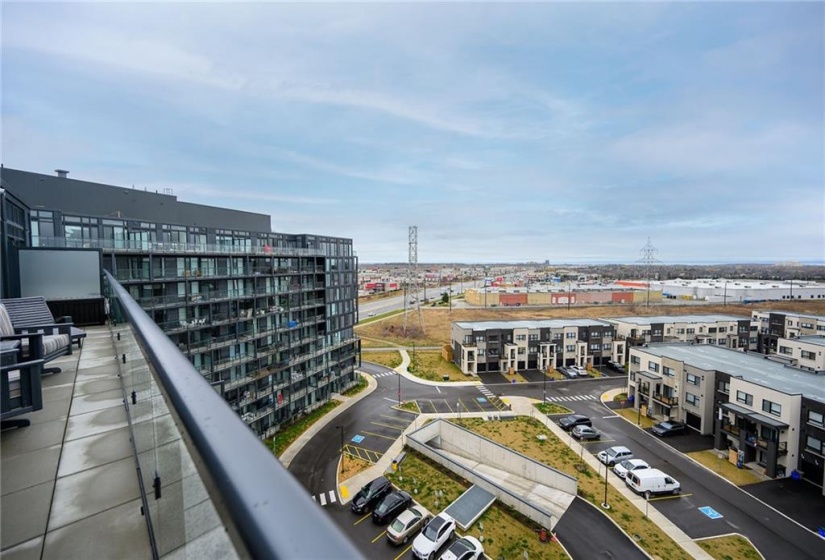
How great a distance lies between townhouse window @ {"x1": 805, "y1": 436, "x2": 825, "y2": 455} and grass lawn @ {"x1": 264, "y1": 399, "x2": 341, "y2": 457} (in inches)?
1389

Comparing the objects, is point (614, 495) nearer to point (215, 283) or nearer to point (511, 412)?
point (511, 412)

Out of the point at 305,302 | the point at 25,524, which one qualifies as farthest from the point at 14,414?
the point at 305,302

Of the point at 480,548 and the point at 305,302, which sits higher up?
the point at 305,302

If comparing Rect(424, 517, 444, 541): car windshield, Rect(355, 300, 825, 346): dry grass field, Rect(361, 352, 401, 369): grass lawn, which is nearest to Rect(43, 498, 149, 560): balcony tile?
Rect(424, 517, 444, 541): car windshield

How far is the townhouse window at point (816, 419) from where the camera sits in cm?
2438

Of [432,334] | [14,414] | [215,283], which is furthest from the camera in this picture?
[432,334]

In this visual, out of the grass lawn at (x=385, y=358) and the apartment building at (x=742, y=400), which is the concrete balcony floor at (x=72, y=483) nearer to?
the apartment building at (x=742, y=400)

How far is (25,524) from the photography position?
120 inches

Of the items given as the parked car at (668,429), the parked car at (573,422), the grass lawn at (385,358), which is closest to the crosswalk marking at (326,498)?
the parked car at (573,422)

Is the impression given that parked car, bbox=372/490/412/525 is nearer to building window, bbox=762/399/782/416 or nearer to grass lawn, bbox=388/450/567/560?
grass lawn, bbox=388/450/567/560

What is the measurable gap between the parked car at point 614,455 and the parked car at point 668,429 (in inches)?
216

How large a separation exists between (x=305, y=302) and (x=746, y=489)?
35313 mm

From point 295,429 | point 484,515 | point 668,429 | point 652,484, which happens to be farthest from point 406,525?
point 668,429

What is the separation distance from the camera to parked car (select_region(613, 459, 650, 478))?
971 inches
